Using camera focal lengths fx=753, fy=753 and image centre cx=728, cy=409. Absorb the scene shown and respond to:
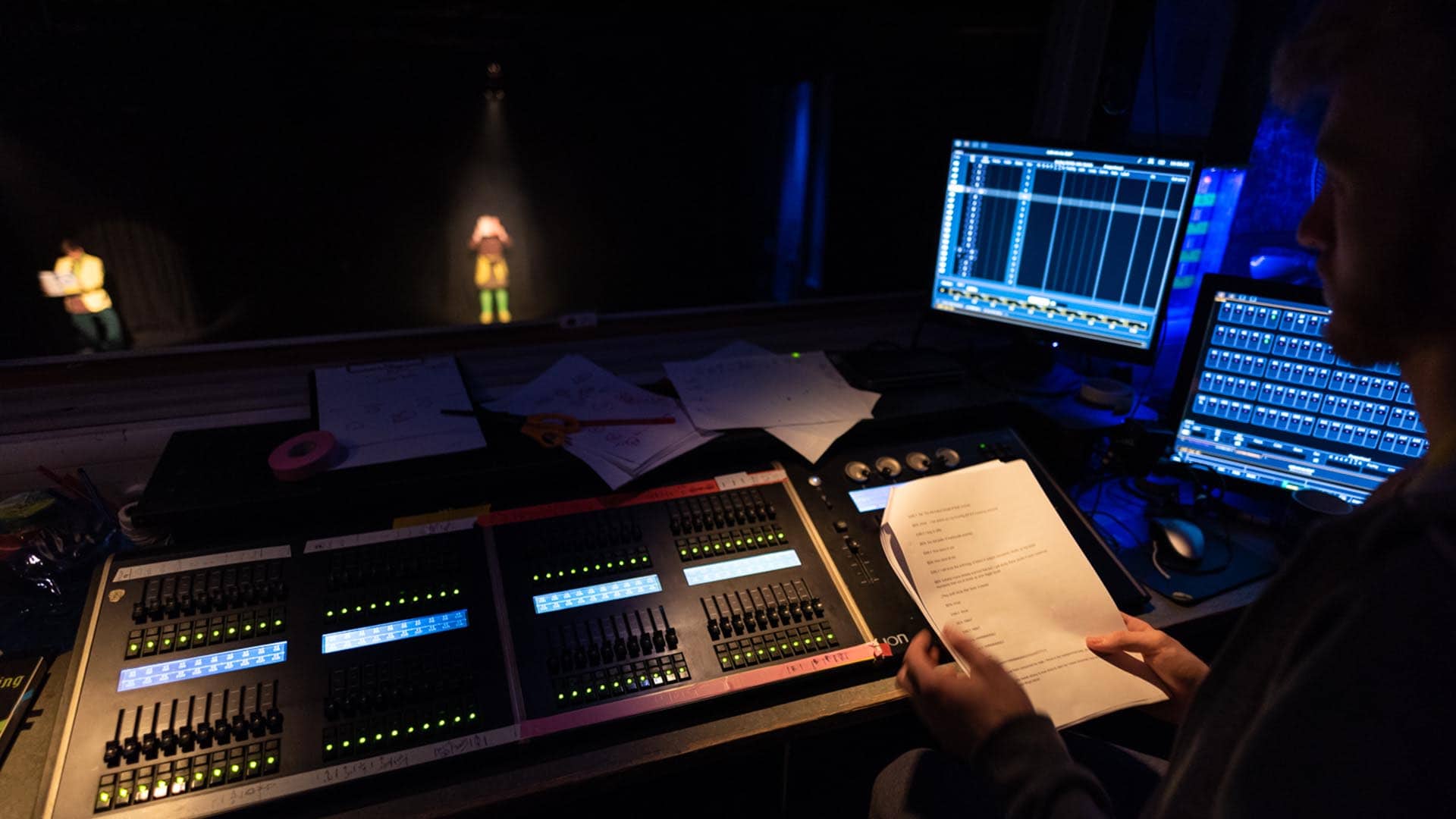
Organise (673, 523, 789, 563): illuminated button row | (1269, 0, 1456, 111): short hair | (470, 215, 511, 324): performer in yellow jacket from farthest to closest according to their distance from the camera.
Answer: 1. (470, 215, 511, 324): performer in yellow jacket
2. (673, 523, 789, 563): illuminated button row
3. (1269, 0, 1456, 111): short hair

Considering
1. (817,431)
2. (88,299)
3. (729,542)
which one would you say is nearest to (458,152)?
(88,299)

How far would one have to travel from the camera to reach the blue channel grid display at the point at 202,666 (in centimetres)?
89

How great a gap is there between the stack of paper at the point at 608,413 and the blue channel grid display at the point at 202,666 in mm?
482

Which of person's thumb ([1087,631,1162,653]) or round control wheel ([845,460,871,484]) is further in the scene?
round control wheel ([845,460,871,484])

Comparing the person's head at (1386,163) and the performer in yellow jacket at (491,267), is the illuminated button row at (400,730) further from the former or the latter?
the performer in yellow jacket at (491,267)

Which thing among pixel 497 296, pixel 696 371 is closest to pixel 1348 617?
pixel 696 371

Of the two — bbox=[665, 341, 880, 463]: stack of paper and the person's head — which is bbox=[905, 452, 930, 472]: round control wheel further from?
the person's head

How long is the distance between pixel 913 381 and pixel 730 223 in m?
0.82

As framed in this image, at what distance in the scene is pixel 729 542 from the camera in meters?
1.16

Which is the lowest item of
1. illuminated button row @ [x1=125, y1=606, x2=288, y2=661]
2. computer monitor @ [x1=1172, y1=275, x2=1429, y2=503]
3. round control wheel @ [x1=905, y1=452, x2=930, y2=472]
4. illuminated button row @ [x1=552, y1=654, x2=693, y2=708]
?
illuminated button row @ [x1=125, y1=606, x2=288, y2=661]

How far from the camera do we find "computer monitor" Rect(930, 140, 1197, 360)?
4.71 ft

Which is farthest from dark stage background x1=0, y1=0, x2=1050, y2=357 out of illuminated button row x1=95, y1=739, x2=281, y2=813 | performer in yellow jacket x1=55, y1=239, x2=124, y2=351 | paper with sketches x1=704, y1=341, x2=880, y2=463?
illuminated button row x1=95, y1=739, x2=281, y2=813

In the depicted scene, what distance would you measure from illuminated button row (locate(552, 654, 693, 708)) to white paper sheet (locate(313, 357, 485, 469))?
43 centimetres

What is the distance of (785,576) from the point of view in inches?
44.2
